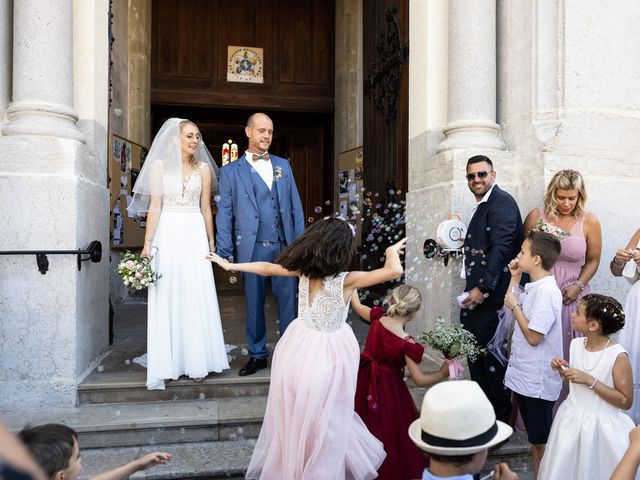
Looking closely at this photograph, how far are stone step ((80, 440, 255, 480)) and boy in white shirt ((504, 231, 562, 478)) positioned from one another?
69.7 inches

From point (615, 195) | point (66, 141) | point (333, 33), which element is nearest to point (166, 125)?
point (66, 141)

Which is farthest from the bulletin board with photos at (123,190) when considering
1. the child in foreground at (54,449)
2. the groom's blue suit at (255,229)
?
the child in foreground at (54,449)

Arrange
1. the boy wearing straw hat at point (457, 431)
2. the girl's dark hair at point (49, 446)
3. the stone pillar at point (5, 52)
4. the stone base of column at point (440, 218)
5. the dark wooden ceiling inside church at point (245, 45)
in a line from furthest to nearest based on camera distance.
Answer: the dark wooden ceiling inside church at point (245, 45), the stone base of column at point (440, 218), the stone pillar at point (5, 52), the boy wearing straw hat at point (457, 431), the girl's dark hair at point (49, 446)

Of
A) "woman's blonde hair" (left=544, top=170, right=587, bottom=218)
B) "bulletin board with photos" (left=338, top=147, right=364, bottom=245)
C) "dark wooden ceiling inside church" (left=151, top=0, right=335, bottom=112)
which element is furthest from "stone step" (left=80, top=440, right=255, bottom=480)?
"dark wooden ceiling inside church" (left=151, top=0, right=335, bottom=112)

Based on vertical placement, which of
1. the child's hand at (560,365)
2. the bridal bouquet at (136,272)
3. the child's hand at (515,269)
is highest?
the child's hand at (515,269)

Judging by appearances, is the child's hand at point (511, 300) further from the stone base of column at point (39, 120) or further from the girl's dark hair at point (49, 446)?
the stone base of column at point (39, 120)

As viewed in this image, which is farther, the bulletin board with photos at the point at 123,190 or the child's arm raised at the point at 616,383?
the bulletin board with photos at the point at 123,190

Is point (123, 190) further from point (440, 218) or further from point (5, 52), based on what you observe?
point (440, 218)

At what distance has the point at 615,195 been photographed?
495 cm

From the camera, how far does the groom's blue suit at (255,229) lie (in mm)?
4918

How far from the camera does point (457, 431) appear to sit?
6.02 ft

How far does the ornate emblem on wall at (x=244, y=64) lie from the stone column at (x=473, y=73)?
5.81 m

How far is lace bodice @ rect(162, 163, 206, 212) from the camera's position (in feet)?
15.9

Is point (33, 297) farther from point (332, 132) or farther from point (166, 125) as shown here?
point (332, 132)
